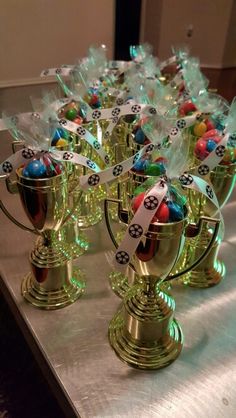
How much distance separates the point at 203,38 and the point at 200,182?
449 cm

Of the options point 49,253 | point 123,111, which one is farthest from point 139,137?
point 49,253

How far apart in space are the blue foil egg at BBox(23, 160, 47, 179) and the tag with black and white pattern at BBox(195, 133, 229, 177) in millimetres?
247

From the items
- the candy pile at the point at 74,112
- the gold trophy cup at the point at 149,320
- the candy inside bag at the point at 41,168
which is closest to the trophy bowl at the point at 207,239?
the gold trophy cup at the point at 149,320

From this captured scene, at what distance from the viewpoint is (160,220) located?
0.46 metres

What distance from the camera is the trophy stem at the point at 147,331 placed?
1.75 ft

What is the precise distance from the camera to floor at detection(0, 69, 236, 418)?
0.94 metres

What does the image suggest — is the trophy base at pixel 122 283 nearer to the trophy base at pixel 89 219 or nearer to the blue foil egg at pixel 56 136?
the trophy base at pixel 89 219

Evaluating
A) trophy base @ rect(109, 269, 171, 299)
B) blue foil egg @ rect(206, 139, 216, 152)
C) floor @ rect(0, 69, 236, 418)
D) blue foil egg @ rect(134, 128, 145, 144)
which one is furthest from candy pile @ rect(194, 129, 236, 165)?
floor @ rect(0, 69, 236, 418)

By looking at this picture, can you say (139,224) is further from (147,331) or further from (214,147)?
(214,147)

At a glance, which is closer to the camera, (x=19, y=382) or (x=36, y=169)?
(x=36, y=169)

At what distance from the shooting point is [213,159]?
60 centimetres

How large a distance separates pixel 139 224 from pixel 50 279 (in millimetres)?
260

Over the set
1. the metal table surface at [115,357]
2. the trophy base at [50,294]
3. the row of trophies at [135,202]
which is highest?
the row of trophies at [135,202]

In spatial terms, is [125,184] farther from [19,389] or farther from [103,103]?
[19,389]
